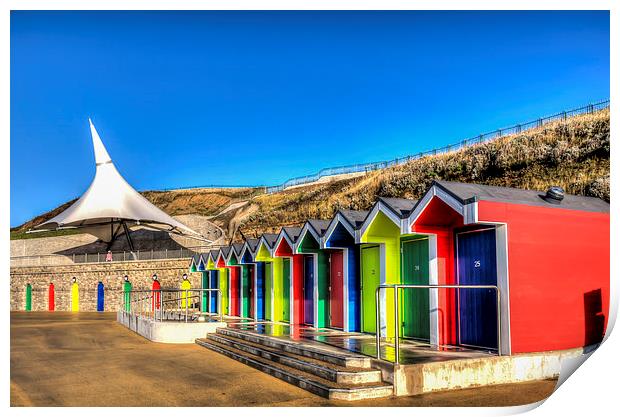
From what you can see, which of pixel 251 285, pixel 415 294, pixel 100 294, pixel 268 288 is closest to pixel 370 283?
pixel 415 294

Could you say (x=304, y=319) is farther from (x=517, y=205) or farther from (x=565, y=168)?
(x=565, y=168)

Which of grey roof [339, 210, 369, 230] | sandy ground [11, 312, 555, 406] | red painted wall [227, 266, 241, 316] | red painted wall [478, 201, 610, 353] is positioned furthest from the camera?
red painted wall [227, 266, 241, 316]

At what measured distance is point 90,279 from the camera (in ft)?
127

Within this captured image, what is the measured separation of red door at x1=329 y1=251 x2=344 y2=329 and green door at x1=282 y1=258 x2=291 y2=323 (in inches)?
101

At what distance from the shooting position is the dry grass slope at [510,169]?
2612 centimetres

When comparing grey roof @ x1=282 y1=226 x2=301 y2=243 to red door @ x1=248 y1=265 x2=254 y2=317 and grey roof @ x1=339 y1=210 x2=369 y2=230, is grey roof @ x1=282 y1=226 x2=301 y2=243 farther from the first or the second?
red door @ x1=248 y1=265 x2=254 y2=317

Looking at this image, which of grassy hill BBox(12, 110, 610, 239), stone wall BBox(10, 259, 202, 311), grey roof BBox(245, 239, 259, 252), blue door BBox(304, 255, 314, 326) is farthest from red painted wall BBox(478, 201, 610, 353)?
stone wall BBox(10, 259, 202, 311)

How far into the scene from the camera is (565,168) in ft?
90.3

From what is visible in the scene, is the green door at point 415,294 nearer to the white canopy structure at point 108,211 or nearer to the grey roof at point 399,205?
the grey roof at point 399,205

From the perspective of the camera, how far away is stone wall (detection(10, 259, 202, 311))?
118 ft

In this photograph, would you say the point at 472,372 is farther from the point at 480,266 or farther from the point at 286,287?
the point at 286,287

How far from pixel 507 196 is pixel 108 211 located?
130 feet

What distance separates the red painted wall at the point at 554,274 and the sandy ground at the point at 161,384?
918mm

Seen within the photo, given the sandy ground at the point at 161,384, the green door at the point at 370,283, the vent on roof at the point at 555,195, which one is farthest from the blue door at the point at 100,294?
the vent on roof at the point at 555,195
